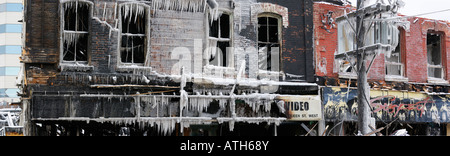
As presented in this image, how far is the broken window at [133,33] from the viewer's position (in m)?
12.5

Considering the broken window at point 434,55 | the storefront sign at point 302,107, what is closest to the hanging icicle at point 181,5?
the storefront sign at point 302,107

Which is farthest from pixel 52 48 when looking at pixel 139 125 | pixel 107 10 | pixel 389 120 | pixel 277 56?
pixel 389 120

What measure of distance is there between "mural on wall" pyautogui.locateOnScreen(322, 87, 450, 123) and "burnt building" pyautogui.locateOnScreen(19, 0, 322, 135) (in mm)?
799

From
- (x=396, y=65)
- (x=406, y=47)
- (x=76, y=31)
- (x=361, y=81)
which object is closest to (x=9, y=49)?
(x=76, y=31)

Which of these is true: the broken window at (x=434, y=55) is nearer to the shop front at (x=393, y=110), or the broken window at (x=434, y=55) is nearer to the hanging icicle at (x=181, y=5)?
the shop front at (x=393, y=110)

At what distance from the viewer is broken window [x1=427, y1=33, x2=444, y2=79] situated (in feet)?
55.6

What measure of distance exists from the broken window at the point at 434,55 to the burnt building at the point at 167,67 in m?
5.57

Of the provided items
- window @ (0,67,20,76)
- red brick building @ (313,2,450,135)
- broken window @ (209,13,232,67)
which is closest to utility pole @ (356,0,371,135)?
red brick building @ (313,2,450,135)

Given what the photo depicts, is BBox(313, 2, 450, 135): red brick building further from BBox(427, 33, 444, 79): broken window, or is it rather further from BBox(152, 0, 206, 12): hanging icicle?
BBox(152, 0, 206, 12): hanging icicle

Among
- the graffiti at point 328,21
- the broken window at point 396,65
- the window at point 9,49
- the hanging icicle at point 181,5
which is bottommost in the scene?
the broken window at point 396,65

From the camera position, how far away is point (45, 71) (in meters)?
11.6

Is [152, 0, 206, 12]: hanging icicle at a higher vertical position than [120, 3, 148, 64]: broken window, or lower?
higher

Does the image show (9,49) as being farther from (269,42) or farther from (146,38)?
(269,42)

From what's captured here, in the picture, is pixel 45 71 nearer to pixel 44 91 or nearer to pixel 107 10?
pixel 44 91
